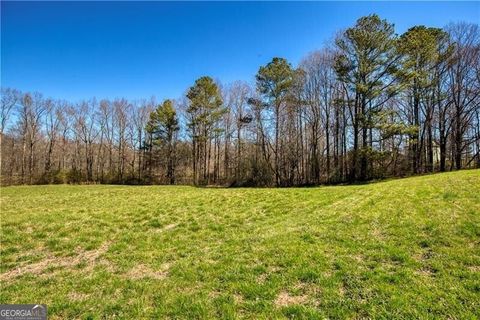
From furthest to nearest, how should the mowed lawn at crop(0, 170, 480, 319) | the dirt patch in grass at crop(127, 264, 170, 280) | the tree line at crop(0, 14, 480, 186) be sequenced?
the tree line at crop(0, 14, 480, 186) → the dirt patch in grass at crop(127, 264, 170, 280) → the mowed lawn at crop(0, 170, 480, 319)

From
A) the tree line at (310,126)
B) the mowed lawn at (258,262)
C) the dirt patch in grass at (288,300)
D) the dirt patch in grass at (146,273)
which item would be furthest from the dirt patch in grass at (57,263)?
the tree line at (310,126)

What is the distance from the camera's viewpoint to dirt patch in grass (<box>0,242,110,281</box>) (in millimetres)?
5633

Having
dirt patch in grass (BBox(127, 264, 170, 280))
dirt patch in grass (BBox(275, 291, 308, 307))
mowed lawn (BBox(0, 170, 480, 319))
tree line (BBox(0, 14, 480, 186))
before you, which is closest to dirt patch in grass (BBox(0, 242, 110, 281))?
mowed lawn (BBox(0, 170, 480, 319))

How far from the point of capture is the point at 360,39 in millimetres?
23000

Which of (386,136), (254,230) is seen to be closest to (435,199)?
(254,230)

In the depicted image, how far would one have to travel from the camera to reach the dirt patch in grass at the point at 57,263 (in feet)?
18.5

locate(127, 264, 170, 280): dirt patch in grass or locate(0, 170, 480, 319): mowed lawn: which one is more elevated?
locate(0, 170, 480, 319): mowed lawn

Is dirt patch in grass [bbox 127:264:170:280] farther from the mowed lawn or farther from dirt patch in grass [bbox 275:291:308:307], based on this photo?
dirt patch in grass [bbox 275:291:308:307]

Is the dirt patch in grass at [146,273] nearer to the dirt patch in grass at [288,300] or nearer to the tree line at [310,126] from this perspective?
the dirt patch in grass at [288,300]

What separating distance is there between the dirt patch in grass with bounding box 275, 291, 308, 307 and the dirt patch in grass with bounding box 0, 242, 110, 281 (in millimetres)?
4290

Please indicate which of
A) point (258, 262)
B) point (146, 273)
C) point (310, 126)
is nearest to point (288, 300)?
point (258, 262)

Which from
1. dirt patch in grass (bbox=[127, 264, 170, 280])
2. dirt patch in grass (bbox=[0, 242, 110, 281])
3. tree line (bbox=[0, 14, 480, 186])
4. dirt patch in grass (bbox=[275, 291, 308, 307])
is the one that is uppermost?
tree line (bbox=[0, 14, 480, 186])

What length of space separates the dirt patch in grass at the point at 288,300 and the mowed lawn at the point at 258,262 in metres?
0.02

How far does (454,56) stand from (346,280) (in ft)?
108
